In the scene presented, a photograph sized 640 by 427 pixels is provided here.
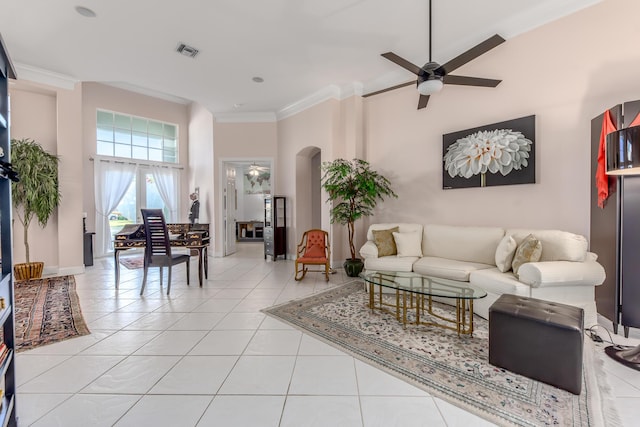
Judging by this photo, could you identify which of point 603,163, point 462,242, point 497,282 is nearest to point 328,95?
point 462,242

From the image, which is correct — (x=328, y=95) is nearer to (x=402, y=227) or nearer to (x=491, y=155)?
(x=402, y=227)

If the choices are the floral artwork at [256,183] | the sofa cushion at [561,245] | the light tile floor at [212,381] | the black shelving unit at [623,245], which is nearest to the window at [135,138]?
the floral artwork at [256,183]

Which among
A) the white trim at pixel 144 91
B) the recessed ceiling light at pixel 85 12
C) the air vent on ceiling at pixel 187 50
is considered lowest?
the recessed ceiling light at pixel 85 12

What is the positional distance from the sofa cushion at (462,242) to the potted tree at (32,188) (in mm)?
6069

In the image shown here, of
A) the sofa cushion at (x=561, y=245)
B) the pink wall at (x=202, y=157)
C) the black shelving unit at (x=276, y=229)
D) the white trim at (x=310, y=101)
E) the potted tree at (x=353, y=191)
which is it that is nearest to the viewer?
the sofa cushion at (x=561, y=245)

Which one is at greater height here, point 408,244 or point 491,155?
point 491,155

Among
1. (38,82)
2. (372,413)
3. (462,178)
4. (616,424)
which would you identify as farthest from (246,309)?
(38,82)

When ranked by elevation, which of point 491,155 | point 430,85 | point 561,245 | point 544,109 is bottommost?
point 561,245

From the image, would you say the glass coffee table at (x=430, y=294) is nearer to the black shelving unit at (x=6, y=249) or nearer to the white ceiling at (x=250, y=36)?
the black shelving unit at (x=6, y=249)

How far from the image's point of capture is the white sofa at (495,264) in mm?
2623

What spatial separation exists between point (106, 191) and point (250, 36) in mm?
5283

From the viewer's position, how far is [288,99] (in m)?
5.88

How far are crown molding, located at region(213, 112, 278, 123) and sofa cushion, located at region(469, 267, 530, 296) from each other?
541 cm

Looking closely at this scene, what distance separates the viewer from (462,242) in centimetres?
378
